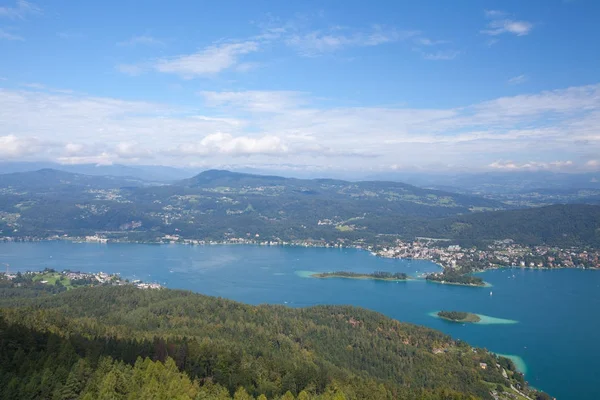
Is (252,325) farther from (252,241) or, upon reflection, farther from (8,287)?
(252,241)

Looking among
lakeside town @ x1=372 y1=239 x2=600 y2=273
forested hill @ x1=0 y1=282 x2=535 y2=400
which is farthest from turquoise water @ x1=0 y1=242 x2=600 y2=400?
forested hill @ x1=0 y1=282 x2=535 y2=400

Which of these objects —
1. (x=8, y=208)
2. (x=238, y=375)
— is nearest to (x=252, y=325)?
(x=238, y=375)

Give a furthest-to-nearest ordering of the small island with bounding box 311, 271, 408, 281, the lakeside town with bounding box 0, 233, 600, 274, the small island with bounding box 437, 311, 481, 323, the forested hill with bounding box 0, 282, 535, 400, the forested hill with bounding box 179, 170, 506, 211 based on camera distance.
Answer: the forested hill with bounding box 179, 170, 506, 211 → the lakeside town with bounding box 0, 233, 600, 274 → the small island with bounding box 311, 271, 408, 281 → the small island with bounding box 437, 311, 481, 323 → the forested hill with bounding box 0, 282, 535, 400

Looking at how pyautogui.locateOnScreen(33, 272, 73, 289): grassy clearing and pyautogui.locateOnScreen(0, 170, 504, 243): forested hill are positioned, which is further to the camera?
pyautogui.locateOnScreen(0, 170, 504, 243): forested hill

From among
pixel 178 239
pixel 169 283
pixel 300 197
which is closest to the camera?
pixel 169 283

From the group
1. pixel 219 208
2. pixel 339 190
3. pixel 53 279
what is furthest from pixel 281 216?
pixel 53 279

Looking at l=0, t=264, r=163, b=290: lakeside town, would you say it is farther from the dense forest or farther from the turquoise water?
the dense forest

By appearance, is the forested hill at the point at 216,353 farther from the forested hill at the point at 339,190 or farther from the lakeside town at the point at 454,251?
the forested hill at the point at 339,190
